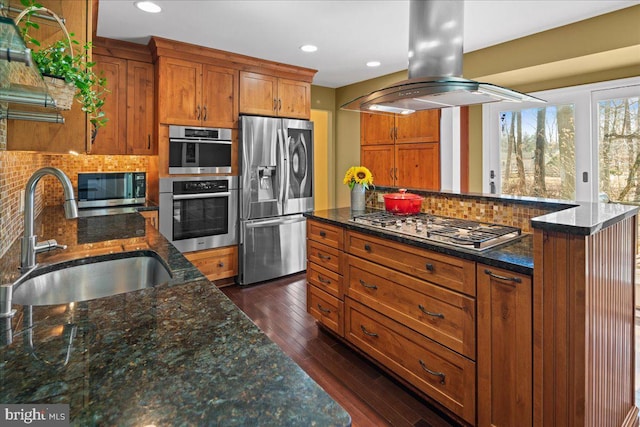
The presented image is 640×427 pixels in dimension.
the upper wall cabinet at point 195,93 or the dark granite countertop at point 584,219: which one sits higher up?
the upper wall cabinet at point 195,93

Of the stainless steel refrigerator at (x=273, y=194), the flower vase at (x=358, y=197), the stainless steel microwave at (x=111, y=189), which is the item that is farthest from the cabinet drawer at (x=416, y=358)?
the stainless steel microwave at (x=111, y=189)

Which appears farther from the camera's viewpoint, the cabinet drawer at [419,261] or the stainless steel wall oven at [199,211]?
the stainless steel wall oven at [199,211]

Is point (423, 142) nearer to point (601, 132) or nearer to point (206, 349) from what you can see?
point (601, 132)

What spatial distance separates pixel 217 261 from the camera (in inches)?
154

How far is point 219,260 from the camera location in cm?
392

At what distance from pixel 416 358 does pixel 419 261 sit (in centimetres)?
54

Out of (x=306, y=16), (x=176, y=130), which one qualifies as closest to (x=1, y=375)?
(x=306, y=16)

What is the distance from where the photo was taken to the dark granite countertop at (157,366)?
537mm

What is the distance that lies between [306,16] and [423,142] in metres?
1.96

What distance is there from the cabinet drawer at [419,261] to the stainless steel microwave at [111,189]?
2352 mm

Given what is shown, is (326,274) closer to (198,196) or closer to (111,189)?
(198,196)

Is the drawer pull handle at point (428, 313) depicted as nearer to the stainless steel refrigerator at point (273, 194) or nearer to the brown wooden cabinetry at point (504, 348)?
the brown wooden cabinetry at point (504, 348)

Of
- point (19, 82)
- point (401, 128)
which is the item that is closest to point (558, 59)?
point (401, 128)

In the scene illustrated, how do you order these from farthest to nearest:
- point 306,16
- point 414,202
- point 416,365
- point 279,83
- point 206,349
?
1. point 279,83
2. point 306,16
3. point 414,202
4. point 416,365
5. point 206,349
